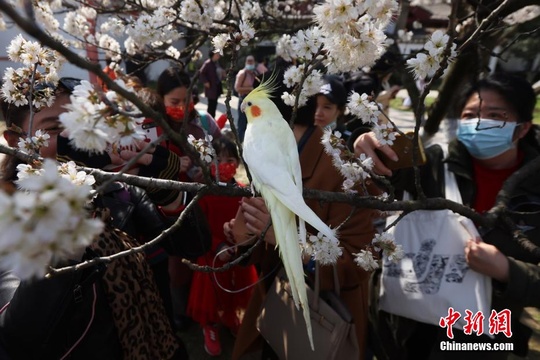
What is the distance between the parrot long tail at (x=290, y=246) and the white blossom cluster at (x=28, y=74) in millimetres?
1001

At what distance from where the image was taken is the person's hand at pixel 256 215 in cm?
139

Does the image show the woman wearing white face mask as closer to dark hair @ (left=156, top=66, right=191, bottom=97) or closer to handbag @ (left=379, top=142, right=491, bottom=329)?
handbag @ (left=379, top=142, right=491, bottom=329)

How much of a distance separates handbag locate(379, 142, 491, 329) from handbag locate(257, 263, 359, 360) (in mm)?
371

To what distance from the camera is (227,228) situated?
5.82 feet

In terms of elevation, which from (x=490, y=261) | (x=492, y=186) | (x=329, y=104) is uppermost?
(x=329, y=104)

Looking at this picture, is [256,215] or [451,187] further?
[451,187]

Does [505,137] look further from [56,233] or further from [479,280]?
[56,233]

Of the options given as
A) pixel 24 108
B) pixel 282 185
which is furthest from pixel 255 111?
pixel 24 108

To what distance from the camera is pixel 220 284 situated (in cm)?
246

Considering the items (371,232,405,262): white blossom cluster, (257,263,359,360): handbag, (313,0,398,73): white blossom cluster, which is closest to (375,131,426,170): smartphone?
(371,232,405,262): white blossom cluster

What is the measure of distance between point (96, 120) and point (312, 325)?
1299 millimetres

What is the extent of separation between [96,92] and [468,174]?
177 cm

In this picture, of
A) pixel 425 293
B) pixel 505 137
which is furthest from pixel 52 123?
pixel 505 137

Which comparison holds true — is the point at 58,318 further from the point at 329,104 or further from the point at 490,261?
the point at 329,104
